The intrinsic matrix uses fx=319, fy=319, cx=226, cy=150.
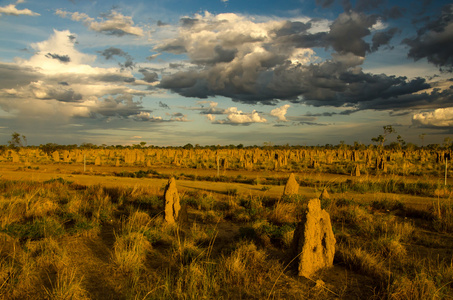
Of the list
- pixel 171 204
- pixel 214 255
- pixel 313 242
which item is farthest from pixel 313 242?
pixel 171 204

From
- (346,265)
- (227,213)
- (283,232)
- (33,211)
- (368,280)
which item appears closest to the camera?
(368,280)

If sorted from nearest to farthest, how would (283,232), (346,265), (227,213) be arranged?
1. (346,265)
2. (283,232)
3. (227,213)

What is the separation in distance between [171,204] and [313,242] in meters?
4.38

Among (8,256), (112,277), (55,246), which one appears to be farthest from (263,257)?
(8,256)

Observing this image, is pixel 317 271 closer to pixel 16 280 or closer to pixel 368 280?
pixel 368 280

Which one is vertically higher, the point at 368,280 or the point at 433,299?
the point at 433,299

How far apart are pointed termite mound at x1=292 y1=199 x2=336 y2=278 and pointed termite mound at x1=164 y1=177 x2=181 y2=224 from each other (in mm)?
3955

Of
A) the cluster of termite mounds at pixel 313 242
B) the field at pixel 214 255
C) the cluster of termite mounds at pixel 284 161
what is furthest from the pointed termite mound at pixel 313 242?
the cluster of termite mounds at pixel 284 161

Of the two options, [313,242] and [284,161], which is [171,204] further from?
[284,161]

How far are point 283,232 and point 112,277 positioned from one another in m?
3.85

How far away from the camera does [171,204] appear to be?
346 inches

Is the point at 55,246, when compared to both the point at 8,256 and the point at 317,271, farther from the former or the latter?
the point at 317,271

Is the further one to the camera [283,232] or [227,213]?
[227,213]

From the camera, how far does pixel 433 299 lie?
420cm
